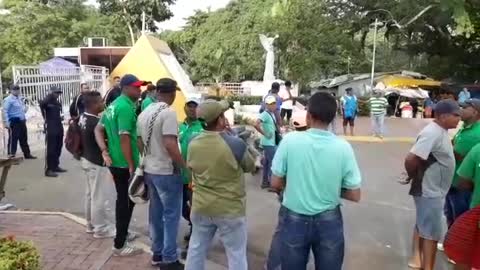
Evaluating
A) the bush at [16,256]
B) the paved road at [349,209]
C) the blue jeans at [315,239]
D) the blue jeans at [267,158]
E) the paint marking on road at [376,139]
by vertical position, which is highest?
the blue jeans at [315,239]

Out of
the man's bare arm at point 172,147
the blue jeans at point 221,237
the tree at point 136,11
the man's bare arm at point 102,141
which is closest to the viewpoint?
the blue jeans at point 221,237

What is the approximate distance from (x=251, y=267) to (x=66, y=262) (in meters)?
1.72

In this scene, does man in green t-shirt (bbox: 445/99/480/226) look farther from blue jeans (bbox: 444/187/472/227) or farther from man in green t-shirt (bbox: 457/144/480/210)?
man in green t-shirt (bbox: 457/144/480/210)

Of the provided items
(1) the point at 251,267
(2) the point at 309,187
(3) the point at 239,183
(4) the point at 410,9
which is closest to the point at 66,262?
(1) the point at 251,267

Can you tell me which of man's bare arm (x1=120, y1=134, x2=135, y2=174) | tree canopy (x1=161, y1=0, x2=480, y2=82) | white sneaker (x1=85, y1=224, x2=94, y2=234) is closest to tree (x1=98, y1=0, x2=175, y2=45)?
tree canopy (x1=161, y1=0, x2=480, y2=82)

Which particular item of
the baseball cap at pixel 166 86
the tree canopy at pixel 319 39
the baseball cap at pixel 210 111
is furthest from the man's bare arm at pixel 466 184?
the tree canopy at pixel 319 39

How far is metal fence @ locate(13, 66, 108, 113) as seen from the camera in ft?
44.3

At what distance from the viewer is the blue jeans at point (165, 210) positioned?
15.0 ft

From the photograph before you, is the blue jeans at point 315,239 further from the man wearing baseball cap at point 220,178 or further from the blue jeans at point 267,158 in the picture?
the blue jeans at point 267,158

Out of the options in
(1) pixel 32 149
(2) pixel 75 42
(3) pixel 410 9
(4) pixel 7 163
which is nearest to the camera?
(4) pixel 7 163

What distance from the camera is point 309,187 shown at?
10.8ft

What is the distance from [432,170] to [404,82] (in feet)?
90.6

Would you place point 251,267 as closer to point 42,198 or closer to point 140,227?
point 140,227

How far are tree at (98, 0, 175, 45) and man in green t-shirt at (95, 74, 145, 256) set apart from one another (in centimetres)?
4271
